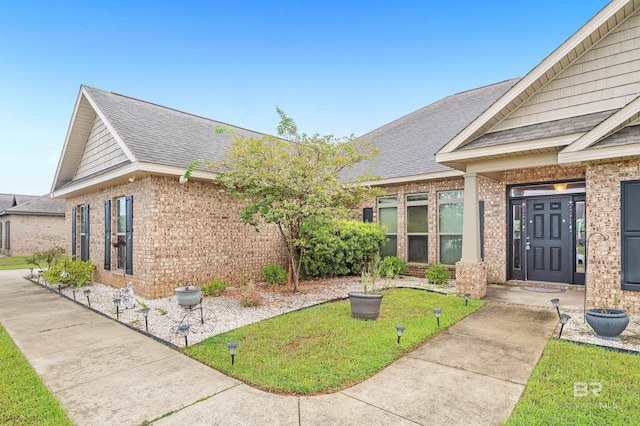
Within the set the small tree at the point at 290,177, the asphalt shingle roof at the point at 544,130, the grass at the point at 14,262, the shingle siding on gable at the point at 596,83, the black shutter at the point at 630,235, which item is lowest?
the grass at the point at 14,262

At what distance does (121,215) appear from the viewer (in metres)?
9.46

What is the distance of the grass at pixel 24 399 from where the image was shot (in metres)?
2.99

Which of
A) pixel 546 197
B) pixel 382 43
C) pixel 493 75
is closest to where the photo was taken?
pixel 546 197

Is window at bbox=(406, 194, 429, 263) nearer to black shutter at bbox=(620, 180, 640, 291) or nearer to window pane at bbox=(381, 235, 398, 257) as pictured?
window pane at bbox=(381, 235, 398, 257)

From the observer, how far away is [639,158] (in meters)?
5.71

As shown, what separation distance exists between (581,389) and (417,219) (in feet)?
25.0

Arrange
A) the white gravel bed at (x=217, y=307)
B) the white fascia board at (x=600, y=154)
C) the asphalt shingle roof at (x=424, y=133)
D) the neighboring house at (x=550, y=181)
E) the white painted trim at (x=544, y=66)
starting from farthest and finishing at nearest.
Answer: the asphalt shingle roof at (x=424, y=133) < the white painted trim at (x=544, y=66) < the neighboring house at (x=550, y=181) < the white gravel bed at (x=217, y=307) < the white fascia board at (x=600, y=154)

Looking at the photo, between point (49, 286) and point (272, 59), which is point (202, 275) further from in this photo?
point (272, 59)

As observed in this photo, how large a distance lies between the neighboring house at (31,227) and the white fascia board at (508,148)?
76.9ft

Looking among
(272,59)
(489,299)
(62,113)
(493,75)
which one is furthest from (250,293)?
(62,113)

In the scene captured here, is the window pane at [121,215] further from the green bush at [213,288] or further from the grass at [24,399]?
the grass at [24,399]

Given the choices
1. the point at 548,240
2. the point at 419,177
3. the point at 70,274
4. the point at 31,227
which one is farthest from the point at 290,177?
the point at 31,227

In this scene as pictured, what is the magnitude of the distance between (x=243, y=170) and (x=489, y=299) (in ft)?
20.3

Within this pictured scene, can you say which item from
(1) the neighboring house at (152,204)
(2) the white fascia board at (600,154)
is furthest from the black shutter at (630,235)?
(1) the neighboring house at (152,204)
